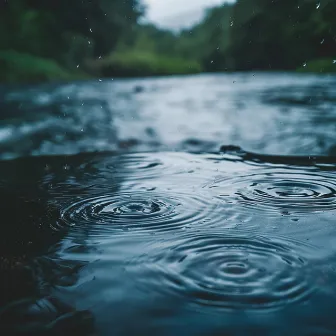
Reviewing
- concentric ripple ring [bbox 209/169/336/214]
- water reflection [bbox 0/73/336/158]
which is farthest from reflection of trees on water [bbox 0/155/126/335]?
water reflection [bbox 0/73/336/158]

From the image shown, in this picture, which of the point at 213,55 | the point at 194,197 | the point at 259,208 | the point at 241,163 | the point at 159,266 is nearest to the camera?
the point at 159,266

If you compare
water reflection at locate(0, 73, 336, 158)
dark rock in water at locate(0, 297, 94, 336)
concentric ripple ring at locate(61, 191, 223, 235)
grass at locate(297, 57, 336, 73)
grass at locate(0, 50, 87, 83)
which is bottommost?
dark rock in water at locate(0, 297, 94, 336)

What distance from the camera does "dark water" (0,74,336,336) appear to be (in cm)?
194

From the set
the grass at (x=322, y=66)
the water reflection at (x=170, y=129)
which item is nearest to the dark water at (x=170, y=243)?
the water reflection at (x=170, y=129)

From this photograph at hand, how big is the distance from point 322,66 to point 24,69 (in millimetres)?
24745

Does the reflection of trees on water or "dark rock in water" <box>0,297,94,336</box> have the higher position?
the reflection of trees on water

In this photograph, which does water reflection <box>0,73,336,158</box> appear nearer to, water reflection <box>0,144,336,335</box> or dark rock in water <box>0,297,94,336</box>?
water reflection <box>0,144,336,335</box>

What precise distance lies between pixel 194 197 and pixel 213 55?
2720 inches

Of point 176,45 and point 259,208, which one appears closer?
point 259,208

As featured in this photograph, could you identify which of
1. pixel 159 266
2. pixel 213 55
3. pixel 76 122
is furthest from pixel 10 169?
pixel 213 55

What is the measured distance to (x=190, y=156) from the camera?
581 cm

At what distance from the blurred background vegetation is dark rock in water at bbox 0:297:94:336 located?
22.2m

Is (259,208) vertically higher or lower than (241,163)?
lower

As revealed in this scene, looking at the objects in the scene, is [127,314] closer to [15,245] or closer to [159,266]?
[159,266]
